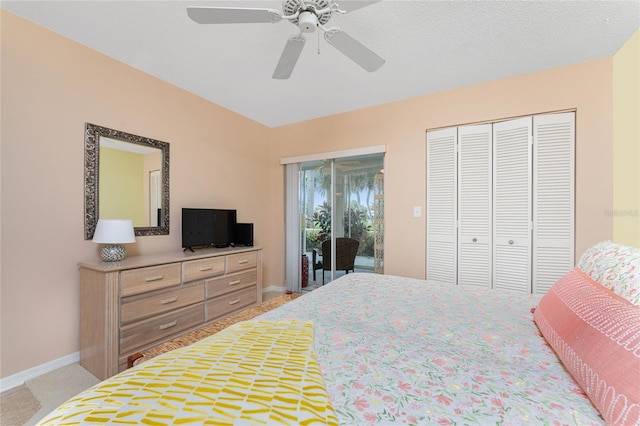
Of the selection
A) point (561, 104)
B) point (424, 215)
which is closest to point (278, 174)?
point (424, 215)

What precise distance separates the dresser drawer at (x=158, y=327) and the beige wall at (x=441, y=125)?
6.27 feet

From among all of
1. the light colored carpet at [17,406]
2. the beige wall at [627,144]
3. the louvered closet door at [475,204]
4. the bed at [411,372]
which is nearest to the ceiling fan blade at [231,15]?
the bed at [411,372]

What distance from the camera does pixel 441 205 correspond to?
3000 millimetres

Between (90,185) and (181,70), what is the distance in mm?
1309

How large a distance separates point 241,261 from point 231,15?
2310 mm

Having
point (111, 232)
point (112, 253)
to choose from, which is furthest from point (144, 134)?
point (112, 253)

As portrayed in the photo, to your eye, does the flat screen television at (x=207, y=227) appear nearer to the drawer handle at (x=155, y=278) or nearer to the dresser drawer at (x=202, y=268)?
the dresser drawer at (x=202, y=268)

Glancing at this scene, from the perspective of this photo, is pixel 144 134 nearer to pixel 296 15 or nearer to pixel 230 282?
pixel 230 282

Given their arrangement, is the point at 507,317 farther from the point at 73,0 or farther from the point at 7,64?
the point at 7,64

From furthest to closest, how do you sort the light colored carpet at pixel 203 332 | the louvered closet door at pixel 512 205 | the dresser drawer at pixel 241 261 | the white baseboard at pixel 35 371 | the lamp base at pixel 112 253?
1. the dresser drawer at pixel 241 261
2. the louvered closet door at pixel 512 205
3. the lamp base at pixel 112 253
4. the white baseboard at pixel 35 371
5. the light colored carpet at pixel 203 332

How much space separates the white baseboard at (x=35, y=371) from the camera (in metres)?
1.81

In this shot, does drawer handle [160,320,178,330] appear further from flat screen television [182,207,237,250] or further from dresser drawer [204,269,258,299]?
flat screen television [182,207,237,250]

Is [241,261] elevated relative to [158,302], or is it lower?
elevated

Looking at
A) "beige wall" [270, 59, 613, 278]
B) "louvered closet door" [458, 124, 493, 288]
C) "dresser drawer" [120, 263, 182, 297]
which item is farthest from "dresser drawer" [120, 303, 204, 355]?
"louvered closet door" [458, 124, 493, 288]
